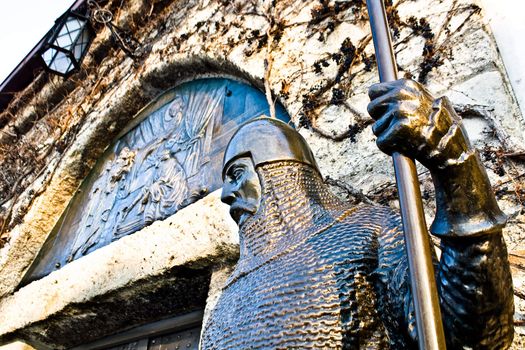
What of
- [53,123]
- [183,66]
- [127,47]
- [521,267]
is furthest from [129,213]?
[521,267]

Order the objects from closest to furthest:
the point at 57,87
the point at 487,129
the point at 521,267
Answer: the point at 521,267 < the point at 487,129 < the point at 57,87

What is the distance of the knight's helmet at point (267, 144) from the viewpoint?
1.31 m

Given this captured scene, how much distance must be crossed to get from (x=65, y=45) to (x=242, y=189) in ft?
11.4

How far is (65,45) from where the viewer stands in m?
4.13

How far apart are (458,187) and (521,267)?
0.62m

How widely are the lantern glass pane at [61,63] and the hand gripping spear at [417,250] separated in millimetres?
3974

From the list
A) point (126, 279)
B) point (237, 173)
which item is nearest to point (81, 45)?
point (126, 279)

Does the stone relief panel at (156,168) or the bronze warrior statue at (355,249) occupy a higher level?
the stone relief panel at (156,168)

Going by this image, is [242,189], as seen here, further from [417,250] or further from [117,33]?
[117,33]

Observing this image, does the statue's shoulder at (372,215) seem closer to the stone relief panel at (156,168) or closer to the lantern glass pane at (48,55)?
the stone relief panel at (156,168)

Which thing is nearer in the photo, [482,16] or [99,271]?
[482,16]

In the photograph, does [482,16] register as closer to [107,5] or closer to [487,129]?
[487,129]

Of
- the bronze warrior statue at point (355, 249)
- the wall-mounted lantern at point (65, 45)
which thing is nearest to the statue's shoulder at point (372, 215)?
the bronze warrior statue at point (355, 249)

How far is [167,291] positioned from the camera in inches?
89.4
